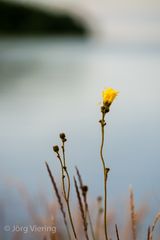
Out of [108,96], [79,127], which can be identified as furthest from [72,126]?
[108,96]

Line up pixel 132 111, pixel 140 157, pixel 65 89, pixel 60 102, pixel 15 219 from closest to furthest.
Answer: pixel 15 219 < pixel 140 157 < pixel 132 111 < pixel 60 102 < pixel 65 89

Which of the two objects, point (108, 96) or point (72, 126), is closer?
point (108, 96)

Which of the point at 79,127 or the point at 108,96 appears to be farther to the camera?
A: the point at 79,127

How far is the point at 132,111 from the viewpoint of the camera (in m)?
6.76

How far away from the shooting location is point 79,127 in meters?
5.83

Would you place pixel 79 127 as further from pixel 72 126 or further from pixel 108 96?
pixel 108 96

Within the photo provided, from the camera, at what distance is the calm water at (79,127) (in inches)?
141

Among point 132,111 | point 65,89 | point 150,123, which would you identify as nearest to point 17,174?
point 150,123

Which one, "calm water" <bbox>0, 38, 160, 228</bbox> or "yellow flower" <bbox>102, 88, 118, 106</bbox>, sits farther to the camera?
"calm water" <bbox>0, 38, 160, 228</bbox>

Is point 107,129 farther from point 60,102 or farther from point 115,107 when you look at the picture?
point 60,102

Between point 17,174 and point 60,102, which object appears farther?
point 60,102

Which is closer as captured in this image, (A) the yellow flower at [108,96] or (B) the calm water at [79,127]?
(A) the yellow flower at [108,96]

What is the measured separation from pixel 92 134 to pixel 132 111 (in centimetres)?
142

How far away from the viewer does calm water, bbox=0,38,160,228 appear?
3.59 metres
